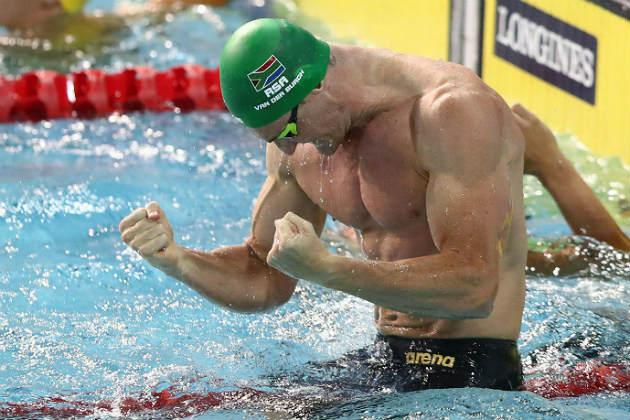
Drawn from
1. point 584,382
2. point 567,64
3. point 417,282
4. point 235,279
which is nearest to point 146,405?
point 235,279

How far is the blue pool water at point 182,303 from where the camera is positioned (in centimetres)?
279

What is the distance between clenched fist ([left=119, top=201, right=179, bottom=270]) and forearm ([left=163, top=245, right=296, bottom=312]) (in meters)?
0.08

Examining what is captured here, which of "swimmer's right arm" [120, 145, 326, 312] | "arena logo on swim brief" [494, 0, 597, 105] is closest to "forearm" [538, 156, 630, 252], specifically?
"arena logo on swim brief" [494, 0, 597, 105]

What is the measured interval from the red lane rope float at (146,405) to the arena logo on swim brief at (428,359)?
1.41 ft

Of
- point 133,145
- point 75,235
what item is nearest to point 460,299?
point 75,235

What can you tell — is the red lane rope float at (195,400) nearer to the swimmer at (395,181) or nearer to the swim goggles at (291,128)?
the swimmer at (395,181)

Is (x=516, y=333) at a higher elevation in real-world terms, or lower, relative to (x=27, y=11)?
lower

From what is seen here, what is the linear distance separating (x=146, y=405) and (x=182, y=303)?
3.46ft

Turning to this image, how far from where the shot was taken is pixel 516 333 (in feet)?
9.00

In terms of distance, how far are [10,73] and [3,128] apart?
104 centimetres

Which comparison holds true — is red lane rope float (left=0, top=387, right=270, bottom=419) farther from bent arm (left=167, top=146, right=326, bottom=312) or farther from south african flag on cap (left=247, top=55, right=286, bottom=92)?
south african flag on cap (left=247, top=55, right=286, bottom=92)

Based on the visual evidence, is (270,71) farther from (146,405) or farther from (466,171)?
(146,405)

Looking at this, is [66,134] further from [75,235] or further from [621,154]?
[621,154]

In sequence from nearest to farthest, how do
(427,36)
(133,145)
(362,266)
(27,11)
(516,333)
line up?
(362,266) → (516,333) → (133,145) → (427,36) → (27,11)
